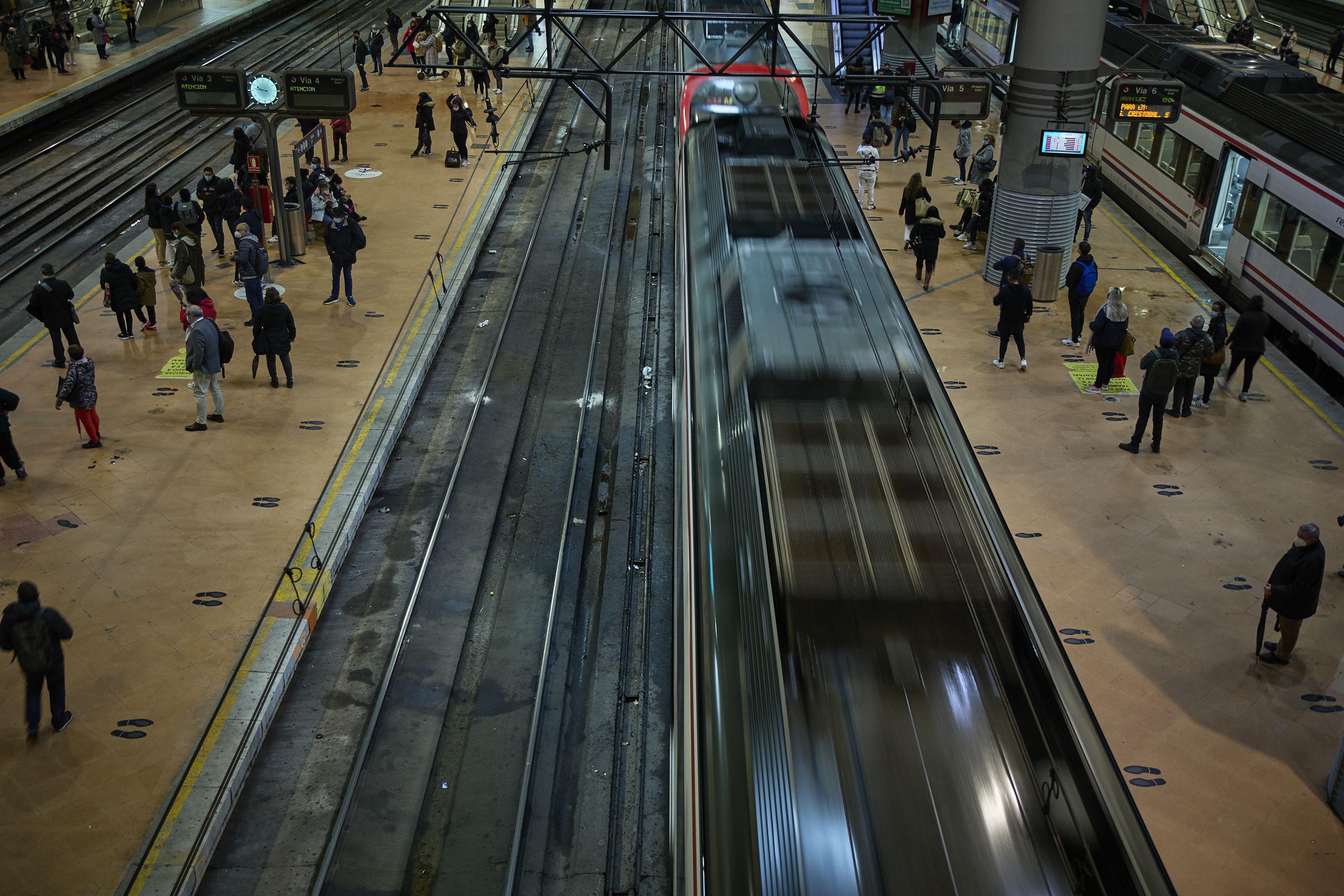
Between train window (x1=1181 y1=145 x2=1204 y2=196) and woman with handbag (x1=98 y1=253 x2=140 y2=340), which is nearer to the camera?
woman with handbag (x1=98 y1=253 x2=140 y2=340)

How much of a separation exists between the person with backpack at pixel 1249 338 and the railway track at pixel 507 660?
789 cm

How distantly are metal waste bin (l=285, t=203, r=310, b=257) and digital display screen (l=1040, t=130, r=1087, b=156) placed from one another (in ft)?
42.7

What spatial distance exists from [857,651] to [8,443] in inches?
434

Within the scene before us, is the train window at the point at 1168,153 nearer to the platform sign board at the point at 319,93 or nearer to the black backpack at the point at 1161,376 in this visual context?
the black backpack at the point at 1161,376

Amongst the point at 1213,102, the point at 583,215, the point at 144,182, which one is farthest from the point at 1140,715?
the point at 144,182

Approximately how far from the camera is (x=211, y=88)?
61.9 feet

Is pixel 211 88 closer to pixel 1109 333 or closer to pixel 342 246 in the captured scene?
pixel 342 246

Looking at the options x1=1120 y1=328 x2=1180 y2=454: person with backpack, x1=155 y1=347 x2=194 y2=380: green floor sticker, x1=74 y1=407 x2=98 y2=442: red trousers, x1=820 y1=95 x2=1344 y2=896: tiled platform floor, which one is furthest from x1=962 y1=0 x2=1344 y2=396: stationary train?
x1=74 y1=407 x2=98 y2=442: red trousers

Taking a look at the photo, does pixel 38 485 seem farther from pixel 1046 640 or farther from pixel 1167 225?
pixel 1167 225

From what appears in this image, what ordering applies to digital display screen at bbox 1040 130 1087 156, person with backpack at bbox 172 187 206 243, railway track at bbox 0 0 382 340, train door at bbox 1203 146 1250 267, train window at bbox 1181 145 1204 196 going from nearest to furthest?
1. digital display screen at bbox 1040 130 1087 156
2. person with backpack at bbox 172 187 206 243
3. train door at bbox 1203 146 1250 267
4. train window at bbox 1181 145 1204 196
5. railway track at bbox 0 0 382 340

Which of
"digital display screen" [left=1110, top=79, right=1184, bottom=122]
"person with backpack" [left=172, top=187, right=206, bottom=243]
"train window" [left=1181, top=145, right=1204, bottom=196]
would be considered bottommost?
"person with backpack" [left=172, top=187, right=206, bottom=243]

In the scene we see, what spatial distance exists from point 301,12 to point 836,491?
43656 mm

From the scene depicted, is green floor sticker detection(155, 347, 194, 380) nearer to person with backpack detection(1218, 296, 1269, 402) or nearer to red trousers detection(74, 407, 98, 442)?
red trousers detection(74, 407, 98, 442)

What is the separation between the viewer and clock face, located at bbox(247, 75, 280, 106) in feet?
62.5
